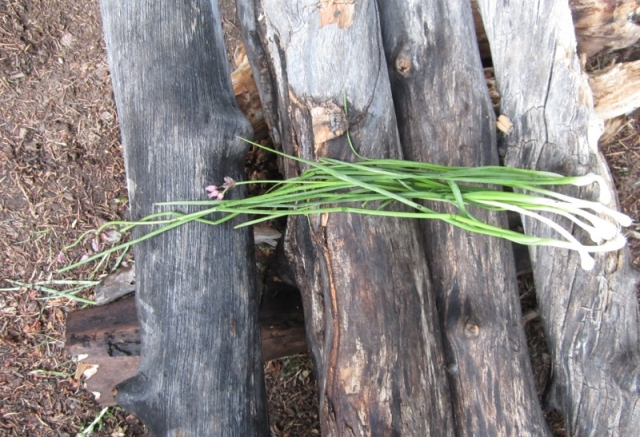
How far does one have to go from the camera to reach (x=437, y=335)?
1553 millimetres

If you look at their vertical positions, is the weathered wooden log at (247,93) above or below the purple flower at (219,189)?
above

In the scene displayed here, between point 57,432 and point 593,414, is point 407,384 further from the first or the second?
point 57,432

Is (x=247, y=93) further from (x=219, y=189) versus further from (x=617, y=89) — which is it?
(x=617, y=89)

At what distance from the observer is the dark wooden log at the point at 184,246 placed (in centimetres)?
147

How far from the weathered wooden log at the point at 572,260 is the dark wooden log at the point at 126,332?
919 millimetres

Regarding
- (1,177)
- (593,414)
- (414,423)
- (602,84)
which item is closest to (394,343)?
(414,423)

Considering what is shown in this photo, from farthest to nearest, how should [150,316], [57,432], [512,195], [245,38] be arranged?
1. [57,432]
2. [245,38]
3. [150,316]
4. [512,195]

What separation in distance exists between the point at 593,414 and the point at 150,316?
141 centimetres

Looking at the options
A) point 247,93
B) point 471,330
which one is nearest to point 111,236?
point 247,93

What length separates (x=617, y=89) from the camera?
6.14 feet

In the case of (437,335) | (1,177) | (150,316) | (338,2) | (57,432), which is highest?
(338,2)

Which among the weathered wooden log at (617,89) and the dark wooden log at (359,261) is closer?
the dark wooden log at (359,261)

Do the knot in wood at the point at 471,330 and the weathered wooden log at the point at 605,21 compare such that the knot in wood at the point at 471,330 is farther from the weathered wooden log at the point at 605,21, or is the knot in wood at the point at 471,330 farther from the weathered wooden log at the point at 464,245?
the weathered wooden log at the point at 605,21

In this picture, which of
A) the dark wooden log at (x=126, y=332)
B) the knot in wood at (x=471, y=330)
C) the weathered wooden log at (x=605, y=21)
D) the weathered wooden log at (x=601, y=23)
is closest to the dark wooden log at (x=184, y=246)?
the dark wooden log at (x=126, y=332)
